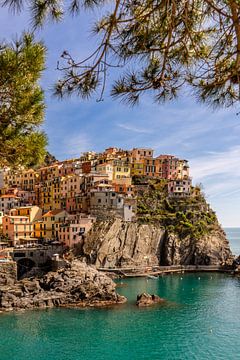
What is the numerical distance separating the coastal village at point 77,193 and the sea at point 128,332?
62.7ft

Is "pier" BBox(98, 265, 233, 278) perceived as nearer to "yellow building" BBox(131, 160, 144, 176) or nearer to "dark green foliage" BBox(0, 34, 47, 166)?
"yellow building" BBox(131, 160, 144, 176)

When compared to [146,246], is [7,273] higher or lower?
lower

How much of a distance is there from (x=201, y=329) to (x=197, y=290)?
13.2m

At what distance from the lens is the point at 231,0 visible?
341 centimetres

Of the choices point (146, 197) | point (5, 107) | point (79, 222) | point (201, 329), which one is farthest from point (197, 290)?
point (5, 107)

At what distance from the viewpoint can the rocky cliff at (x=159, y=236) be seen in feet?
151

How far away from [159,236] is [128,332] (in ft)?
96.8

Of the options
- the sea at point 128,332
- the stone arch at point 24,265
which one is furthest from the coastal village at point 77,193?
the sea at point 128,332

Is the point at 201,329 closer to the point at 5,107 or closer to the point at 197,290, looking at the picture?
the point at 197,290

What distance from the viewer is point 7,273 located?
108 feet

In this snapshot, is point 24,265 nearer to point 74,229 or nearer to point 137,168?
point 74,229

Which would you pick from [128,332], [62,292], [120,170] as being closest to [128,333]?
[128,332]

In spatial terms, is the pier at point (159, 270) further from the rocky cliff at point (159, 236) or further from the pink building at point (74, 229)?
the pink building at point (74, 229)

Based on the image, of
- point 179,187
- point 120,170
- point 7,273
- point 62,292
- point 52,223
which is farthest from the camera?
point 179,187
